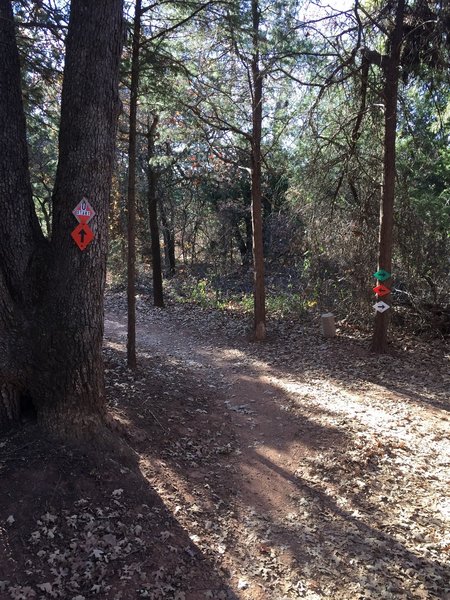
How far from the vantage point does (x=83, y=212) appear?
4.35 meters

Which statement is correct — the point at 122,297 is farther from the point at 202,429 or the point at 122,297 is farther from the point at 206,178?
the point at 202,429

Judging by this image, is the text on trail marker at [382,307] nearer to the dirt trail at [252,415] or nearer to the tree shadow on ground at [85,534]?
the dirt trail at [252,415]

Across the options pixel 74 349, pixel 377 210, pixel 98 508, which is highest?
pixel 377 210

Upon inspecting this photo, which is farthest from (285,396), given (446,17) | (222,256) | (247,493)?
(222,256)

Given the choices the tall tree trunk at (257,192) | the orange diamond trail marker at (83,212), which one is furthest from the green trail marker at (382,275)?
the orange diamond trail marker at (83,212)

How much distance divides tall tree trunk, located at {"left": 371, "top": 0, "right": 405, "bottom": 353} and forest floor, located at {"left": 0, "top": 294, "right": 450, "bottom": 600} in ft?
5.17

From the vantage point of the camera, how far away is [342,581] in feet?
12.1

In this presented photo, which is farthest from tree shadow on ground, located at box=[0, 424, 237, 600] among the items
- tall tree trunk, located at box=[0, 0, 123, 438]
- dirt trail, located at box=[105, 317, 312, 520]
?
dirt trail, located at box=[105, 317, 312, 520]

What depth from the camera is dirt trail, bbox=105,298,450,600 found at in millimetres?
3777

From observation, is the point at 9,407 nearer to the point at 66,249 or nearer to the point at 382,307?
the point at 66,249

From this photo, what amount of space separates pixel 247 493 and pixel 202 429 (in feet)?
4.85

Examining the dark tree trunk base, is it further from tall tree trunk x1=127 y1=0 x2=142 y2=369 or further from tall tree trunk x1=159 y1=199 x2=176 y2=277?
tall tree trunk x1=159 y1=199 x2=176 y2=277

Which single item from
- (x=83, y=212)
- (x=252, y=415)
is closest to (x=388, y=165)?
(x=252, y=415)

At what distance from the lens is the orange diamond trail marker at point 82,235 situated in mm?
4336
